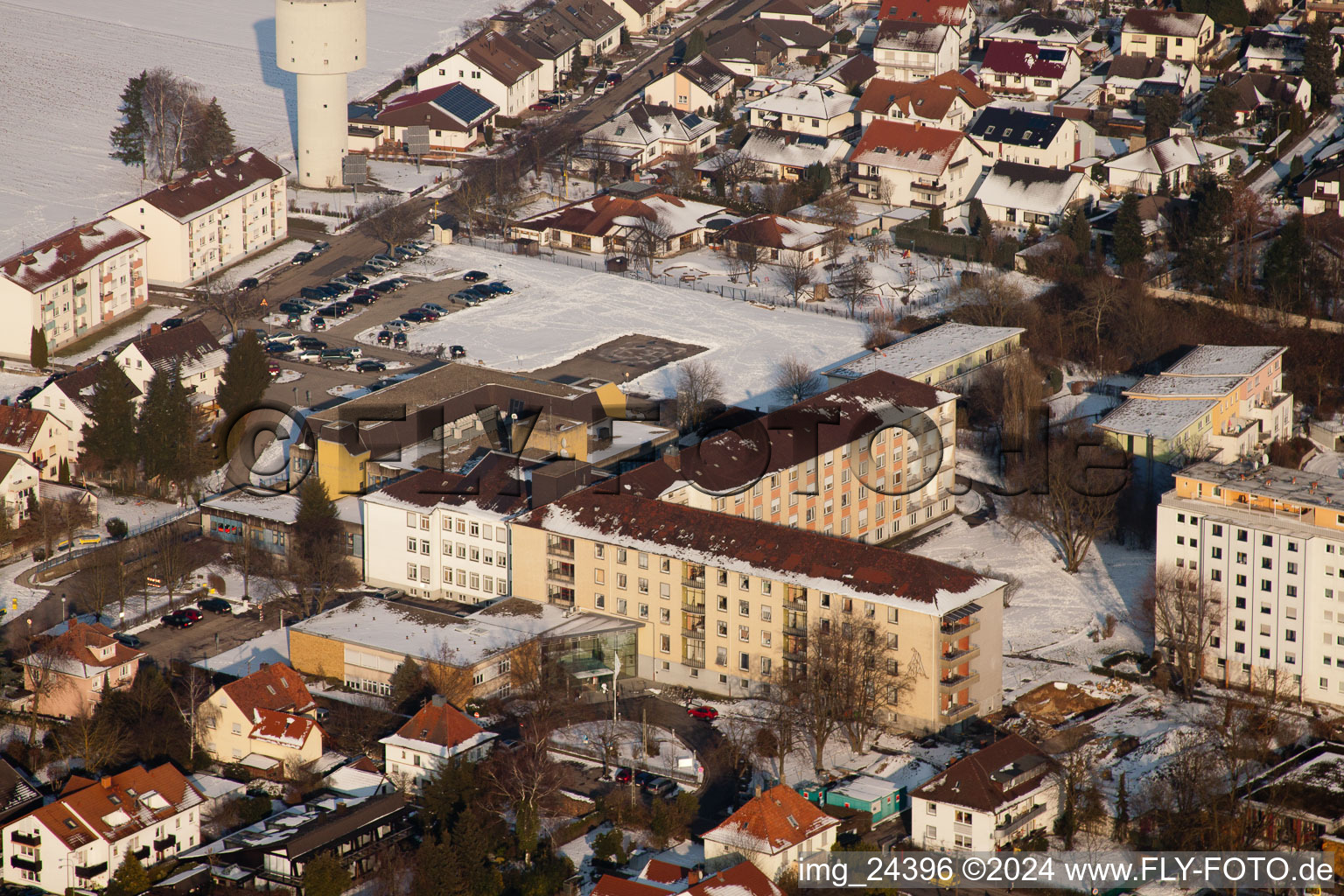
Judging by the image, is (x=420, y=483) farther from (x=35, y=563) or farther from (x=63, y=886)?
(x=63, y=886)

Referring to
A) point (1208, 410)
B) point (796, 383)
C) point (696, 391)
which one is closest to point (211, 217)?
point (696, 391)

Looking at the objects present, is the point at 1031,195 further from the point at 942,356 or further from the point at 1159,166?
the point at 942,356

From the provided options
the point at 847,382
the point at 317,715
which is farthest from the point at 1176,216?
the point at 317,715

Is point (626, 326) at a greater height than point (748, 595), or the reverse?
point (748, 595)

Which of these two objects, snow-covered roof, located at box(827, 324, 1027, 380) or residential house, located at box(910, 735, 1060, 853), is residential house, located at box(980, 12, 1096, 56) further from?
residential house, located at box(910, 735, 1060, 853)

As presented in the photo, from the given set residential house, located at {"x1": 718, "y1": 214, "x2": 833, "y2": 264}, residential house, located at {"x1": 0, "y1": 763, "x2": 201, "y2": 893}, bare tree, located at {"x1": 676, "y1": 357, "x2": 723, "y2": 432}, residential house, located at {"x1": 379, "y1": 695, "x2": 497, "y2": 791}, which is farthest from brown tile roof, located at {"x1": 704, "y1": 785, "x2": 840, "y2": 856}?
residential house, located at {"x1": 718, "y1": 214, "x2": 833, "y2": 264}

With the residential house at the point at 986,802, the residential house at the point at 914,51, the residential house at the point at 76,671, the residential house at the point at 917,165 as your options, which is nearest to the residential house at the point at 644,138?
the residential house at the point at 917,165

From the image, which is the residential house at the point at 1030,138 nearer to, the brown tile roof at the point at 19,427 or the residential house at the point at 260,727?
the brown tile roof at the point at 19,427
